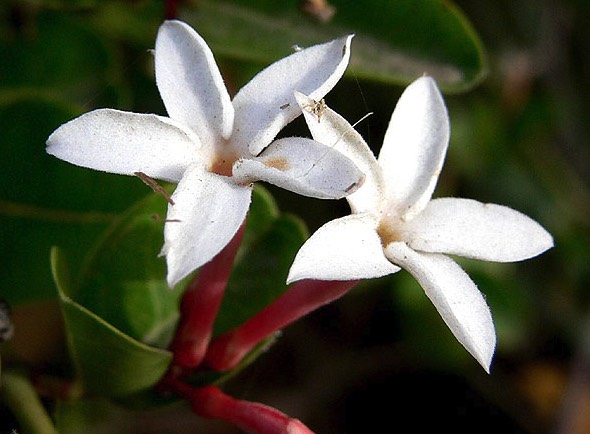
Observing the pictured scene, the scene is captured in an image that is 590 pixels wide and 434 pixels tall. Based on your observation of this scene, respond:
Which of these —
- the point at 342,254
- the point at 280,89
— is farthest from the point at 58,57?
the point at 342,254

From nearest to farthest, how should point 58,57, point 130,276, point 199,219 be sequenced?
point 199,219 < point 130,276 < point 58,57

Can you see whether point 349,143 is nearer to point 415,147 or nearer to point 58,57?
point 415,147

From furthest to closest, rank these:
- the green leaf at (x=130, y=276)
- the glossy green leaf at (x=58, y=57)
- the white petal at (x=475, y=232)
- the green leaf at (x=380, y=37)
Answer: the glossy green leaf at (x=58, y=57) < the green leaf at (x=380, y=37) < the green leaf at (x=130, y=276) < the white petal at (x=475, y=232)

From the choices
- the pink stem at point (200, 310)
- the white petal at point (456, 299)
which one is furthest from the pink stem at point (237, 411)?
the white petal at point (456, 299)

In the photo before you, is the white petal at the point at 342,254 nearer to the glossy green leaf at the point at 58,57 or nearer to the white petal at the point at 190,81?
the white petal at the point at 190,81

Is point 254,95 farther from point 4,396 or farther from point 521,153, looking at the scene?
point 521,153
